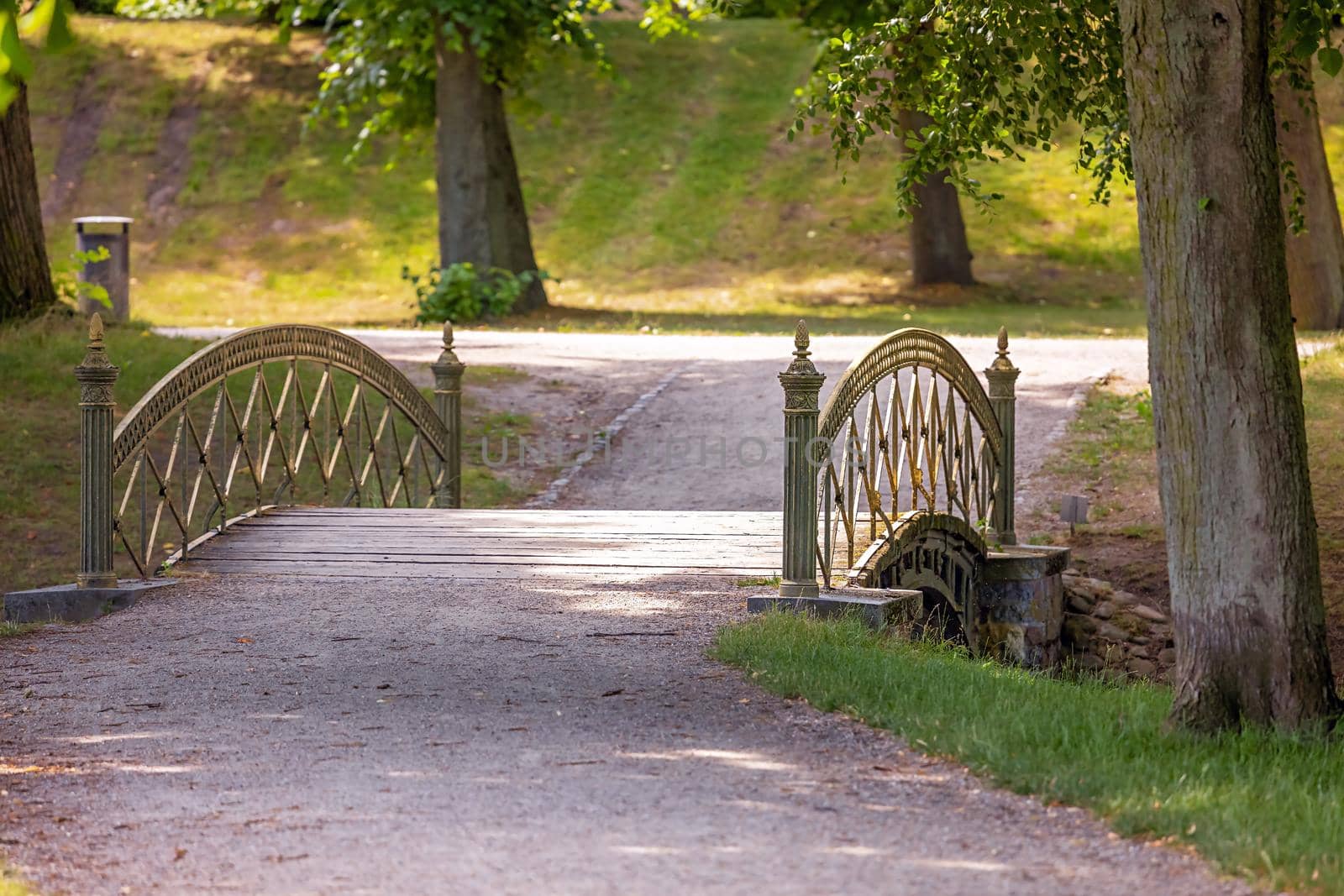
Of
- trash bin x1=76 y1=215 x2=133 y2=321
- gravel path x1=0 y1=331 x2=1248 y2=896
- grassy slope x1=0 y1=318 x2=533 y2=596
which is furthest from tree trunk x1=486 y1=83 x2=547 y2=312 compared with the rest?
gravel path x1=0 y1=331 x2=1248 y2=896

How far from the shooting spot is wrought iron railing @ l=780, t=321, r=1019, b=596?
27.7 feet

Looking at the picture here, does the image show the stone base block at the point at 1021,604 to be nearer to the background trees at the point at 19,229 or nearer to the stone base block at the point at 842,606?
the stone base block at the point at 842,606

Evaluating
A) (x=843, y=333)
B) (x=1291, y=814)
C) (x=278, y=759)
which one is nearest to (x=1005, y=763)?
(x=1291, y=814)

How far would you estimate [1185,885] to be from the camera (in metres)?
4.68

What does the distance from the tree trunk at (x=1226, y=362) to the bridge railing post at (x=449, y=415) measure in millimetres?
7621

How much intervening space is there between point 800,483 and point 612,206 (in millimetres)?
24436

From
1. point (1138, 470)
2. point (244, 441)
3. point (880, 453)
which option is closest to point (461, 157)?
point (1138, 470)

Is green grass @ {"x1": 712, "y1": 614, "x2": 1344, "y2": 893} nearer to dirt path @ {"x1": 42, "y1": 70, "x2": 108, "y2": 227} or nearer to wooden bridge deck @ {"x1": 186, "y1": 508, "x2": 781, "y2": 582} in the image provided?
wooden bridge deck @ {"x1": 186, "y1": 508, "x2": 781, "y2": 582}

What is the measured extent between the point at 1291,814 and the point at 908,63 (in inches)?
234

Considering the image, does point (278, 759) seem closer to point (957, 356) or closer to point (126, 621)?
point (126, 621)

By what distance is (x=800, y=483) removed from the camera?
842 centimetres

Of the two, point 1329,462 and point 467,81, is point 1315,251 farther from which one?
point 467,81

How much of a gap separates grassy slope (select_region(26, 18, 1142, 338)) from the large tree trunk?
4.12 ft

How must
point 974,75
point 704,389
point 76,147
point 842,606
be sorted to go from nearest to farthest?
point 842,606, point 974,75, point 704,389, point 76,147
